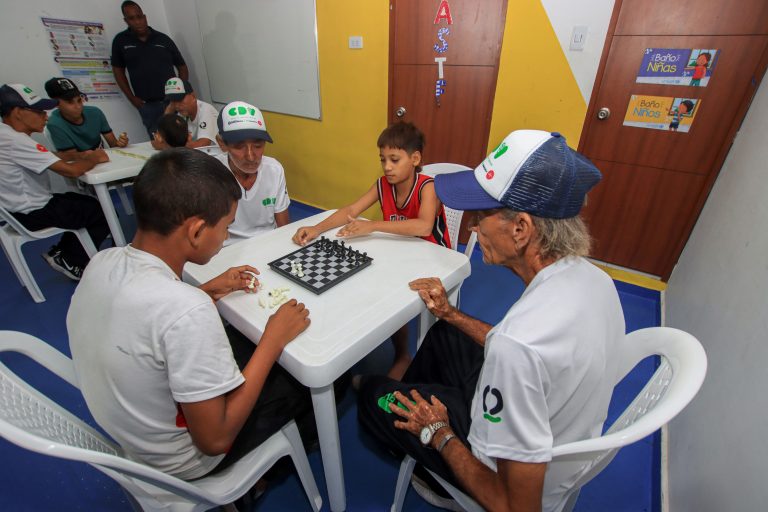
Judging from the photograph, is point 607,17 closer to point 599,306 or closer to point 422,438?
point 599,306

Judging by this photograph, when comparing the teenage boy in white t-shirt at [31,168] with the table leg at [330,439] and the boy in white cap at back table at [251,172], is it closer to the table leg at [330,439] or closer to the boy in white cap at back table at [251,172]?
the boy in white cap at back table at [251,172]

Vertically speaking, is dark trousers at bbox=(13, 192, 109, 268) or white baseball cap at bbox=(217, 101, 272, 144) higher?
white baseball cap at bbox=(217, 101, 272, 144)

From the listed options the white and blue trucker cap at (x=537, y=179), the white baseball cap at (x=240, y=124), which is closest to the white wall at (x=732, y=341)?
the white and blue trucker cap at (x=537, y=179)

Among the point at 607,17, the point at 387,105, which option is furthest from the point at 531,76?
the point at 387,105

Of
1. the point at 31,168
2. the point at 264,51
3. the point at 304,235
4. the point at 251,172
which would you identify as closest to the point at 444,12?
the point at 251,172

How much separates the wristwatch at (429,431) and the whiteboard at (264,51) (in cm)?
341

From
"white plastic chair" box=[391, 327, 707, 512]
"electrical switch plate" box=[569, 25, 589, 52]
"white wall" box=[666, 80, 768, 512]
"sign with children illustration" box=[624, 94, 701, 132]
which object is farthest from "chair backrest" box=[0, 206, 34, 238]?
"sign with children illustration" box=[624, 94, 701, 132]

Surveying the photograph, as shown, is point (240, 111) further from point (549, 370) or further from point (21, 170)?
point (549, 370)

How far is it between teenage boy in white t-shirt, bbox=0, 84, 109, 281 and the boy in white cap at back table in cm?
124

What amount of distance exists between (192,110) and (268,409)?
11.1ft

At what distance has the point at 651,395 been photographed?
87cm

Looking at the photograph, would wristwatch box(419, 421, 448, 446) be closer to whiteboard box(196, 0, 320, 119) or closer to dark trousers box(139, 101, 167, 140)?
whiteboard box(196, 0, 320, 119)

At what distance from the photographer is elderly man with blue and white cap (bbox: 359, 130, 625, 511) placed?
2.34 ft

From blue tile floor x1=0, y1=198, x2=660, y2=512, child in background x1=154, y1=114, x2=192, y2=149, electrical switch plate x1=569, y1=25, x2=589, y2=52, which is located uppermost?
electrical switch plate x1=569, y1=25, x2=589, y2=52
